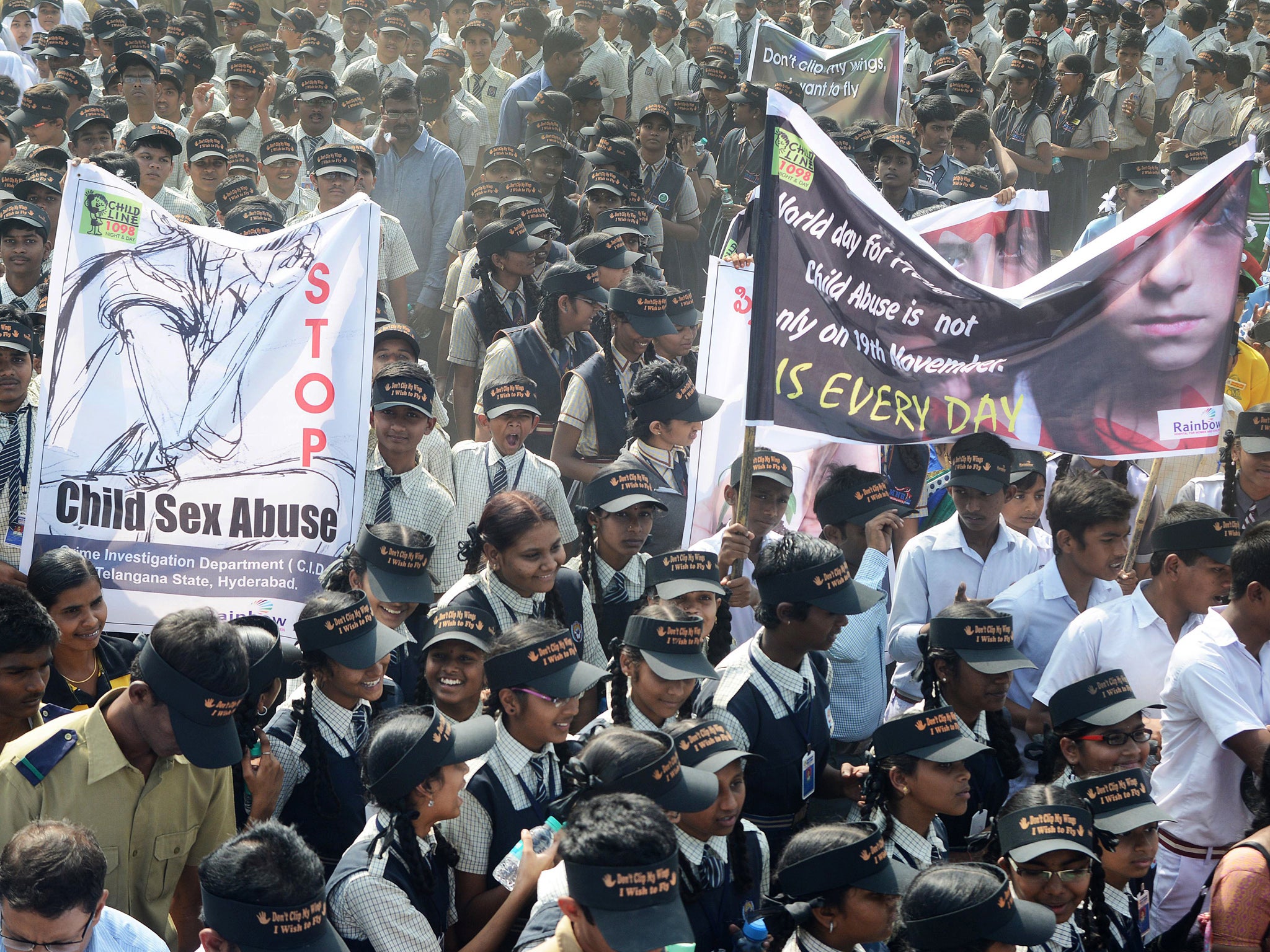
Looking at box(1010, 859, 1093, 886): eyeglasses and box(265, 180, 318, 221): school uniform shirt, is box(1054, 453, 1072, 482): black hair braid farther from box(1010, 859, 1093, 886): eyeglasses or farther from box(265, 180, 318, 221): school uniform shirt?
box(265, 180, 318, 221): school uniform shirt

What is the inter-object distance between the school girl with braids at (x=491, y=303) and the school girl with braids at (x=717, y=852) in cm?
467

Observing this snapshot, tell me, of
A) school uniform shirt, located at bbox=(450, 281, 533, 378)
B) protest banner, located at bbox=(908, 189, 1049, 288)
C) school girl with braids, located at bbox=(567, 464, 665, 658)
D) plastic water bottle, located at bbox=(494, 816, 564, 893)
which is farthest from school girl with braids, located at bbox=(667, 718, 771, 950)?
school uniform shirt, located at bbox=(450, 281, 533, 378)

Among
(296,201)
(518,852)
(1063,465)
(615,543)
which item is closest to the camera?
(518,852)

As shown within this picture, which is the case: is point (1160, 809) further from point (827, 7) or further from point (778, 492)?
point (827, 7)

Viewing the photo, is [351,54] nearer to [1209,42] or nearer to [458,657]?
[1209,42]

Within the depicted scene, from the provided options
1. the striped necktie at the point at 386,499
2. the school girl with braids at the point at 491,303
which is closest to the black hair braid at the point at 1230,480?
the striped necktie at the point at 386,499

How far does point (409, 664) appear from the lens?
5180mm

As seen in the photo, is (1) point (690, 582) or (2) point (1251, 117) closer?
(1) point (690, 582)

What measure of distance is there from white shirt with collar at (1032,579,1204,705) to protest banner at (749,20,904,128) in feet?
29.2

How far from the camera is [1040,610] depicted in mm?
5340

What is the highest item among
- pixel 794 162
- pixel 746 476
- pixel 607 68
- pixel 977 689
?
pixel 607 68

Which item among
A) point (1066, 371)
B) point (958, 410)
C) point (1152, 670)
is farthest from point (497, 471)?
point (1152, 670)

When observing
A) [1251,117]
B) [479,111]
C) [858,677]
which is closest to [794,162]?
[858,677]

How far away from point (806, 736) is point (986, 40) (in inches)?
581
